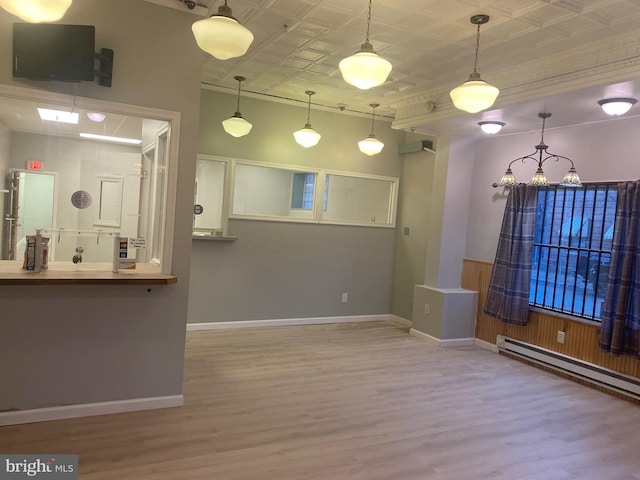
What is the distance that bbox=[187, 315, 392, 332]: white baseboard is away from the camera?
5.84 metres

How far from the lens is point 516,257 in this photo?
5293 millimetres

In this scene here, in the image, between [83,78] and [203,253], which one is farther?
[203,253]

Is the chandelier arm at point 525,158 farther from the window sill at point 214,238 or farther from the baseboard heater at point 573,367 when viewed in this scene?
the window sill at point 214,238

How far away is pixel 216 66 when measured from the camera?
4.94m

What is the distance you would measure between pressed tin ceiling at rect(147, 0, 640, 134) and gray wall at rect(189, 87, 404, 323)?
0.83m

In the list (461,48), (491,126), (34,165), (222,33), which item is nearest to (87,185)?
(34,165)

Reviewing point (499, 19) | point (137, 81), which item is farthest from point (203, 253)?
point (499, 19)

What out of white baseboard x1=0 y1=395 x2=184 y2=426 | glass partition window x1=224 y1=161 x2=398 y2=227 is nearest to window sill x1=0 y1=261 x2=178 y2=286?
white baseboard x1=0 y1=395 x2=184 y2=426

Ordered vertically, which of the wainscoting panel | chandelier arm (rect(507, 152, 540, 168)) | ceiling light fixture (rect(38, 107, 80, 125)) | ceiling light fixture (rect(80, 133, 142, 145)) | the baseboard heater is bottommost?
the baseboard heater

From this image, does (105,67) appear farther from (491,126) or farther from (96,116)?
(491,126)

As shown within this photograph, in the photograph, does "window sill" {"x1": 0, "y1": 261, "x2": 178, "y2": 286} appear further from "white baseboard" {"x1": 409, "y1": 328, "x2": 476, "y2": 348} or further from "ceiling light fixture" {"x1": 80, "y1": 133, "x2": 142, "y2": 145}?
"white baseboard" {"x1": 409, "y1": 328, "x2": 476, "y2": 348}

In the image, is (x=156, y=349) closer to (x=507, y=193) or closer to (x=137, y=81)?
(x=137, y=81)

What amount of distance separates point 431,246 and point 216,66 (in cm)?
330

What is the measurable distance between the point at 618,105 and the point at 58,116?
4.17 metres
